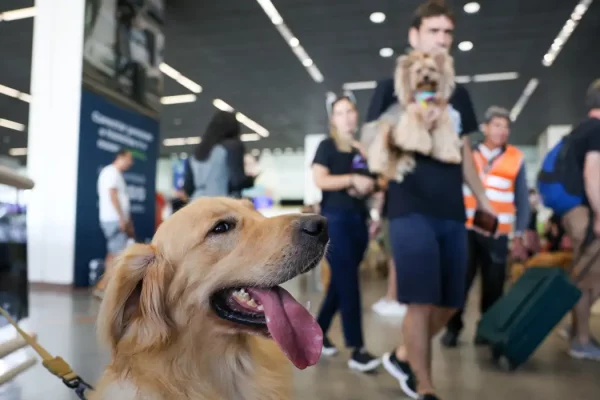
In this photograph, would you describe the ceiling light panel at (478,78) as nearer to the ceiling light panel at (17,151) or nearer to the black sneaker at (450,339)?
the black sneaker at (450,339)

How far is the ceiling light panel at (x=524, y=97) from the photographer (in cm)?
1130

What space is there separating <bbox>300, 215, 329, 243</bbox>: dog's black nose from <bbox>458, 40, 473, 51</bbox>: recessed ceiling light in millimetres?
8376

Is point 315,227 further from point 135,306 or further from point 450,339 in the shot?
point 450,339

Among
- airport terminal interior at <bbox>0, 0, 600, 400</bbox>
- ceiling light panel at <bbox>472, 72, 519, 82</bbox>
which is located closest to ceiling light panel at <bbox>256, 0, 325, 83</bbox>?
airport terminal interior at <bbox>0, 0, 600, 400</bbox>

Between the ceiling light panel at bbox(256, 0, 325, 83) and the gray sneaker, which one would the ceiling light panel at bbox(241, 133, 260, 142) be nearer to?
the ceiling light panel at bbox(256, 0, 325, 83)

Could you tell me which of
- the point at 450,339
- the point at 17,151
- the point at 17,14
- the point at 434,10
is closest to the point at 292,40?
the point at 17,14

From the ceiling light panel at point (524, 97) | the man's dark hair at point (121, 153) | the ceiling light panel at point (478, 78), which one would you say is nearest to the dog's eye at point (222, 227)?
the man's dark hair at point (121, 153)

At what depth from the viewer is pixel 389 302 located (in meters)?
5.52

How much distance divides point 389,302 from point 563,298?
2.58 metres

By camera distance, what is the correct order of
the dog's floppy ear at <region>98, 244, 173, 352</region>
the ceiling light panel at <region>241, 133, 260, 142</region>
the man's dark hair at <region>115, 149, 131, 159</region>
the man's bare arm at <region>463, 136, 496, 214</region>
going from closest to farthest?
the dog's floppy ear at <region>98, 244, 173, 352</region>
the man's bare arm at <region>463, 136, 496, 214</region>
the man's dark hair at <region>115, 149, 131, 159</region>
the ceiling light panel at <region>241, 133, 260, 142</region>

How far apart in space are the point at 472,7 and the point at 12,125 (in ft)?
46.5

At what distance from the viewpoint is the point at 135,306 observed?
4.42 ft

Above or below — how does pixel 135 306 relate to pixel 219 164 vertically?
below

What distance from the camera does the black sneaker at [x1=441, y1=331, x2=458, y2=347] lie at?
3688 mm
